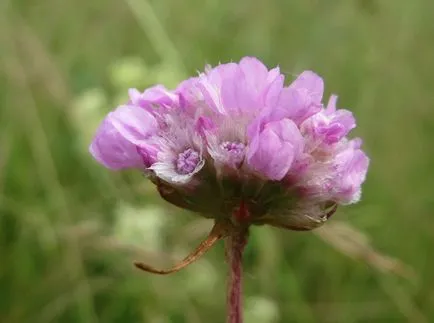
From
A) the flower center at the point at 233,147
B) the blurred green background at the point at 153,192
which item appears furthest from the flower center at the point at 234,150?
the blurred green background at the point at 153,192

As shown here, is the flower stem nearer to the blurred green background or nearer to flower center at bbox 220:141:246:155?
flower center at bbox 220:141:246:155

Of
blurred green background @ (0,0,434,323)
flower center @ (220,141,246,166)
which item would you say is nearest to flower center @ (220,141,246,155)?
flower center @ (220,141,246,166)

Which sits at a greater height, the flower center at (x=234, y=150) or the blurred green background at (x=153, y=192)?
the flower center at (x=234, y=150)

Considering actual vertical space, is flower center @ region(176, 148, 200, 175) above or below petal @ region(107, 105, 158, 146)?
below

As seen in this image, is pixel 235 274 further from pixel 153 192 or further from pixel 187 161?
pixel 153 192

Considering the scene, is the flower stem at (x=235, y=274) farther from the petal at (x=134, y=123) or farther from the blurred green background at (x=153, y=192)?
the blurred green background at (x=153, y=192)

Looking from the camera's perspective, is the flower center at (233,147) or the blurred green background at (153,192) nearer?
the flower center at (233,147)
